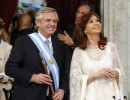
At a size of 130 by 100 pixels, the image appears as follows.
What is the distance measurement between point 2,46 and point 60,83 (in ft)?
3.47

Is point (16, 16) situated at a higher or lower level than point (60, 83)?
higher

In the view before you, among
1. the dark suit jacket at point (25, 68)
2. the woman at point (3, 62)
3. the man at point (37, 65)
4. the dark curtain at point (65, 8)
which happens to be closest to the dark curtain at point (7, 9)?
the dark curtain at point (65, 8)

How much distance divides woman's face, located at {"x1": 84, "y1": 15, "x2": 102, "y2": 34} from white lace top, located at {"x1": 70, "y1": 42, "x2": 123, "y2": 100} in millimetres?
181

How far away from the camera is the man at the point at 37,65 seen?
3.99 metres

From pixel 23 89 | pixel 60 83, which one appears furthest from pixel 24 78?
pixel 60 83

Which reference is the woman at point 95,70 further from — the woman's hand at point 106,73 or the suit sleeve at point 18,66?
the suit sleeve at point 18,66

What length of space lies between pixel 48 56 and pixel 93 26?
1.88ft

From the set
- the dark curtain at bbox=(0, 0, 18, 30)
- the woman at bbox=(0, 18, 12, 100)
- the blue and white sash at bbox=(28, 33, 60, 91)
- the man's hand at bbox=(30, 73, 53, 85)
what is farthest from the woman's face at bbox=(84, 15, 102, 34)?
the dark curtain at bbox=(0, 0, 18, 30)

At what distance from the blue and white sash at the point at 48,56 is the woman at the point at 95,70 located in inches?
8.9

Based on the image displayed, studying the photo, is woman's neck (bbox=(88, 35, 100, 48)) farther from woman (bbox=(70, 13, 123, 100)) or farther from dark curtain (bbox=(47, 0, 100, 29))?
dark curtain (bbox=(47, 0, 100, 29))

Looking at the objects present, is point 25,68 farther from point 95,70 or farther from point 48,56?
point 95,70

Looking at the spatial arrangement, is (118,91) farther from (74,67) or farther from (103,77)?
(74,67)

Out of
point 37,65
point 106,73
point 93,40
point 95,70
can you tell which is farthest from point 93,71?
point 37,65

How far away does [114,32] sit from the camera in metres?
5.68
